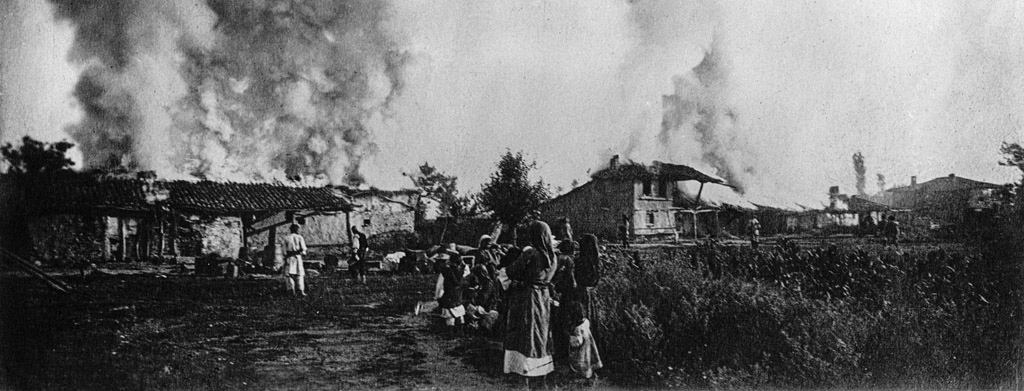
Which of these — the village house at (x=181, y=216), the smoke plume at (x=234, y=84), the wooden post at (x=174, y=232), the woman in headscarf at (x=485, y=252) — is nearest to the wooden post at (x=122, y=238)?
the village house at (x=181, y=216)

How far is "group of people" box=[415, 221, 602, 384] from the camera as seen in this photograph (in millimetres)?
4254

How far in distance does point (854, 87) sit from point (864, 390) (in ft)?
7.62

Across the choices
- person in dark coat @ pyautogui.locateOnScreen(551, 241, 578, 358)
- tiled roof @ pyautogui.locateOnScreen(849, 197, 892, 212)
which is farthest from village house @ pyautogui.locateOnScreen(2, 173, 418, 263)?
tiled roof @ pyautogui.locateOnScreen(849, 197, 892, 212)

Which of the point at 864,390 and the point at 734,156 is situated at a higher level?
the point at 734,156

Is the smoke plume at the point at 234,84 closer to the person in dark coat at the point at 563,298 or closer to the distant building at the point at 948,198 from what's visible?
the person in dark coat at the point at 563,298

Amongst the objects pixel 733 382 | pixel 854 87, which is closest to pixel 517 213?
pixel 733 382

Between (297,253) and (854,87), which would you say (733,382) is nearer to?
(854,87)

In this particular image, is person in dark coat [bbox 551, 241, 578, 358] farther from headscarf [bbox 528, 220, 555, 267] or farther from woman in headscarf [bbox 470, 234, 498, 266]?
woman in headscarf [bbox 470, 234, 498, 266]

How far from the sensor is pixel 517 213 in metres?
5.04

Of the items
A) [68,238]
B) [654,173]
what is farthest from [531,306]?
[68,238]

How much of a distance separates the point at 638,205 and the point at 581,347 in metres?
1.26

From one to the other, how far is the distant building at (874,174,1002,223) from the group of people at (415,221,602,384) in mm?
2522

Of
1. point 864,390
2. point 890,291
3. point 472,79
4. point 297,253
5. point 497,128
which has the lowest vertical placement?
point 864,390

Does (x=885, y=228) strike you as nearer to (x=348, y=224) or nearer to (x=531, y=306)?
(x=531, y=306)
